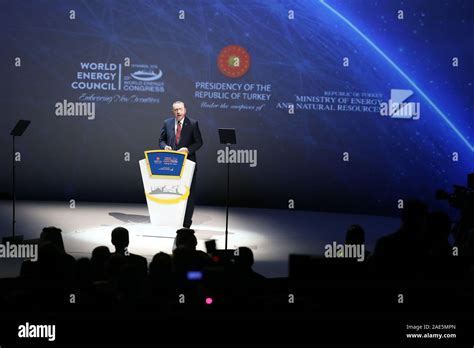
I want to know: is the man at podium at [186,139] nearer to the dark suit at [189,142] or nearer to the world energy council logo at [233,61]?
the dark suit at [189,142]

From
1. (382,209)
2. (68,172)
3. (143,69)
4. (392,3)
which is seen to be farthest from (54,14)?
(382,209)

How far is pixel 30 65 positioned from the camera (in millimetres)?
10438

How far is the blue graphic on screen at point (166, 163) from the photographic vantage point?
773 centimetres

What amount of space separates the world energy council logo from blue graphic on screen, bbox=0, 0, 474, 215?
0.02 m

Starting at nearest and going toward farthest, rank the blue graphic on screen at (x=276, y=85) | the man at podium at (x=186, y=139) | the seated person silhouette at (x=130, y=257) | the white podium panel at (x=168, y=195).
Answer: the seated person silhouette at (x=130, y=257) < the white podium panel at (x=168, y=195) < the man at podium at (x=186, y=139) < the blue graphic on screen at (x=276, y=85)

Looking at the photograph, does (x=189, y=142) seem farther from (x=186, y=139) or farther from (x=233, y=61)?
(x=233, y=61)

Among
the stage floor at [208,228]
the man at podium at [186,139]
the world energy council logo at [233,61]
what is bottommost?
the stage floor at [208,228]

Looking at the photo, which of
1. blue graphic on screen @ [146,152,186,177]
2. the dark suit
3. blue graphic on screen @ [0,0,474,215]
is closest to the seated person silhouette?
blue graphic on screen @ [146,152,186,177]

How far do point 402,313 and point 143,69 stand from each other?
26.2 ft

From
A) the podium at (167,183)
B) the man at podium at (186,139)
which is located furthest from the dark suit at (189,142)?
the podium at (167,183)

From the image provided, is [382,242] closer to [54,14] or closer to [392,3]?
[392,3]

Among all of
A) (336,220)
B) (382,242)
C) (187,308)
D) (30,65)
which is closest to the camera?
(187,308)

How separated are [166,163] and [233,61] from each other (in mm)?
3073

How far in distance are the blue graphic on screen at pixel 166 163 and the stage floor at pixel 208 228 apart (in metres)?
0.69
